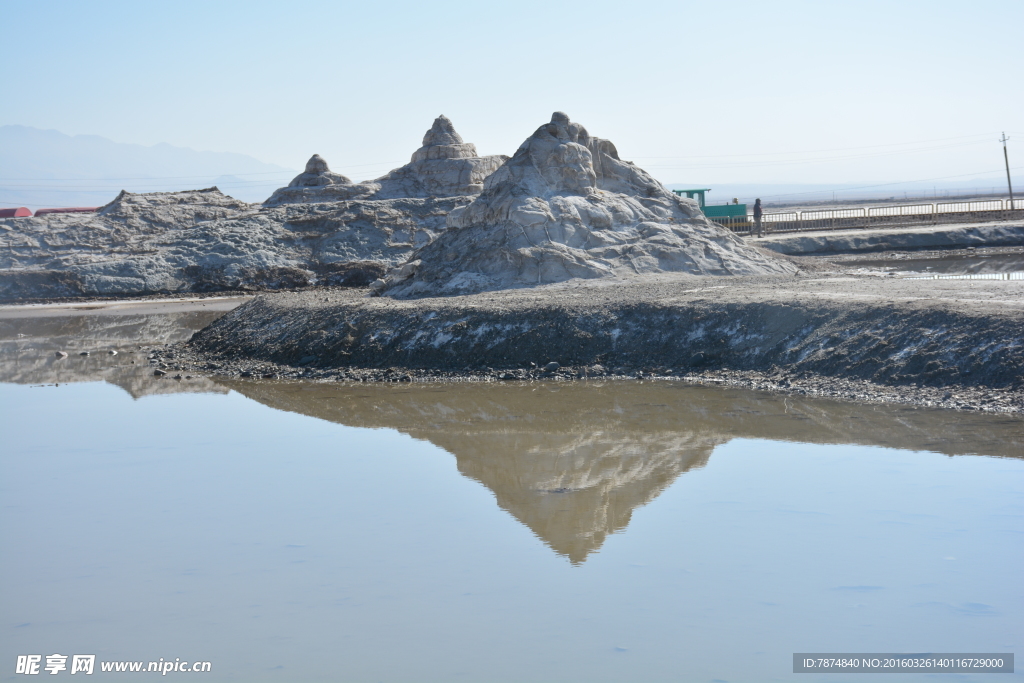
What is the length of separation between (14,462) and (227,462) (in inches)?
109

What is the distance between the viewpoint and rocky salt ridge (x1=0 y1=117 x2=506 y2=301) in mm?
33344

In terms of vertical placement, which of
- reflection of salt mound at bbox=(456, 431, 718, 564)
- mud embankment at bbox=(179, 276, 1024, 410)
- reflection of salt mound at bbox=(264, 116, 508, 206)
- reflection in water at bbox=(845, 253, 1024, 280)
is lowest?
reflection of salt mound at bbox=(456, 431, 718, 564)

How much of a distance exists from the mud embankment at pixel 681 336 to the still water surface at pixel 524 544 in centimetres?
130

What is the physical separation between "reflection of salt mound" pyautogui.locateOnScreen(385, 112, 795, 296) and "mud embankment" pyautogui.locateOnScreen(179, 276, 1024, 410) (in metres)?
1.37

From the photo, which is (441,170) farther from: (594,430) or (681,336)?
(594,430)

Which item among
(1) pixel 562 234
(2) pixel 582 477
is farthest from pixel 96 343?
(2) pixel 582 477

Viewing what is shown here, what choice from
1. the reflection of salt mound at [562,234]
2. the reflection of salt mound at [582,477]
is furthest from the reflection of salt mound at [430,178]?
the reflection of salt mound at [582,477]

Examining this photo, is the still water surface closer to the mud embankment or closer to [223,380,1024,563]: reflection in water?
[223,380,1024,563]: reflection in water

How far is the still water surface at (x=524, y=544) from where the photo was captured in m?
5.31

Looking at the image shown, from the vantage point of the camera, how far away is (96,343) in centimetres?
2152

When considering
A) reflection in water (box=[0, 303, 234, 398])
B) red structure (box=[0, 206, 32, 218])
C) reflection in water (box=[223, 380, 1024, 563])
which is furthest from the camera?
red structure (box=[0, 206, 32, 218])

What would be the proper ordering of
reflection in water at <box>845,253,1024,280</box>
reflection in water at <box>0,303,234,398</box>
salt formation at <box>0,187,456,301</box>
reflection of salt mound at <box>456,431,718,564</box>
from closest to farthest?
1. reflection of salt mound at <box>456,431,718,564</box>
2. reflection in water at <box>0,303,234,398</box>
3. reflection in water at <box>845,253,1024,280</box>
4. salt formation at <box>0,187,456,301</box>

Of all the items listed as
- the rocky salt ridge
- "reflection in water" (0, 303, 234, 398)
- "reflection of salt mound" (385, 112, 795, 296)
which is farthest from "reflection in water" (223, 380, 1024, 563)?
the rocky salt ridge

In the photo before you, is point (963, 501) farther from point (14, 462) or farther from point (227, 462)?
point (14, 462)
